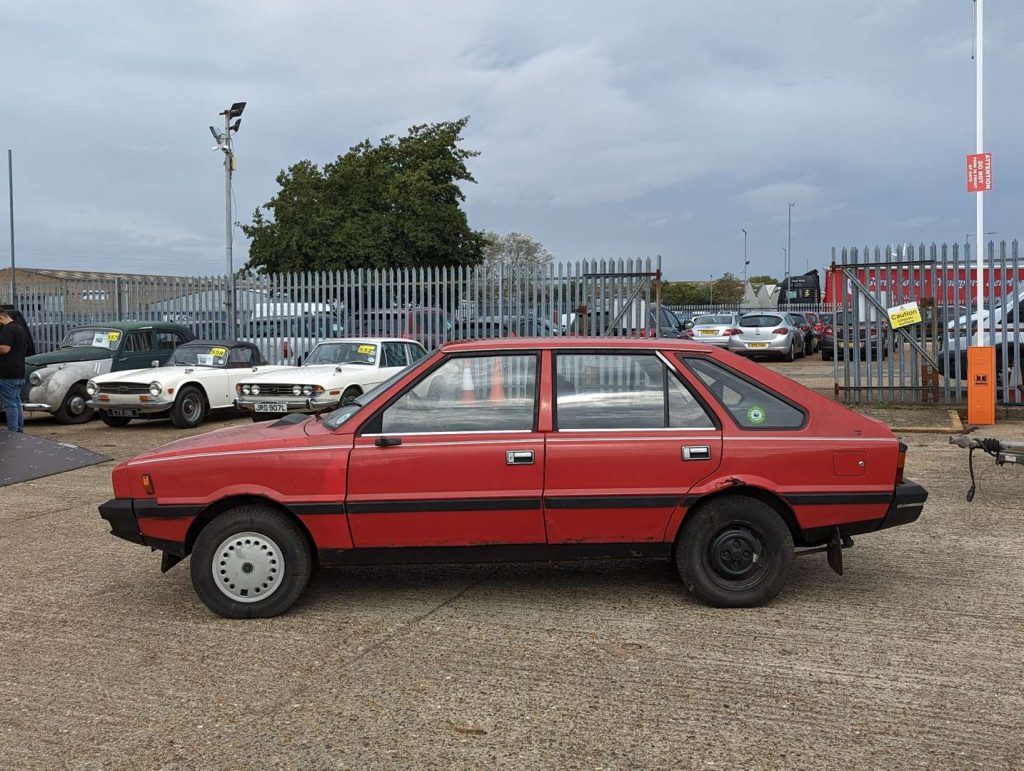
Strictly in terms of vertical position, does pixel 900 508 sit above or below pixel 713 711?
above

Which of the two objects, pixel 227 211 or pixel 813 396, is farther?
pixel 227 211

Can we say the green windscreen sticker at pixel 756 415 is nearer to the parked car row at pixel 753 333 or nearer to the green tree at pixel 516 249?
the parked car row at pixel 753 333

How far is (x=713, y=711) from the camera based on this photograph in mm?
3848

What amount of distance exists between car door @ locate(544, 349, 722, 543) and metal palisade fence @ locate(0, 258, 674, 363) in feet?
34.2

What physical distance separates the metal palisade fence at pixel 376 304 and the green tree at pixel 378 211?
1908 cm

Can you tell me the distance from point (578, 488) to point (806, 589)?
5.08ft

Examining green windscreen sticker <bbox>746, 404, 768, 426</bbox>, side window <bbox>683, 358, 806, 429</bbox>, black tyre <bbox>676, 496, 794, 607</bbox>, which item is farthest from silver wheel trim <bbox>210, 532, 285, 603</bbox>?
green windscreen sticker <bbox>746, 404, 768, 426</bbox>

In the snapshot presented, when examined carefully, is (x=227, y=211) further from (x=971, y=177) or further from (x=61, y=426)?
(x=971, y=177)

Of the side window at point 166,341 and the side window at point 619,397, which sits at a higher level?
the side window at point 166,341

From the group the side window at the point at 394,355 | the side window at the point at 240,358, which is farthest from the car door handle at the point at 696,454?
the side window at the point at 240,358

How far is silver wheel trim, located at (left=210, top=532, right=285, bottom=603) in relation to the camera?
4.96m

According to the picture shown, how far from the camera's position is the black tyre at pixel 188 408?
14.3 m

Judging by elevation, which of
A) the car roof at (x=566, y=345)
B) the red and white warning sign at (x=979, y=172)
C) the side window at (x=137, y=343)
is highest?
the red and white warning sign at (x=979, y=172)

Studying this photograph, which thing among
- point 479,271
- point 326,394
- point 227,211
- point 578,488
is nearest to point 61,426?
point 326,394
